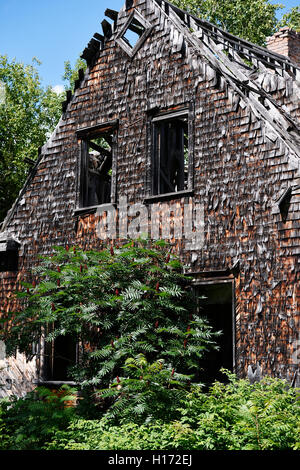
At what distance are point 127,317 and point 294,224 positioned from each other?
298 centimetres

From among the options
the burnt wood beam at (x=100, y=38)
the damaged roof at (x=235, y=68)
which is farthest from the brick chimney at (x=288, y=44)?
the burnt wood beam at (x=100, y=38)

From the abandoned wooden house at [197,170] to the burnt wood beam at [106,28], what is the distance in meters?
0.03

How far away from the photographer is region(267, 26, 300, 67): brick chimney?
46.1 feet

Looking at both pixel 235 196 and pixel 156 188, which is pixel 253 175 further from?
pixel 156 188

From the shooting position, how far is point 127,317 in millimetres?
9734

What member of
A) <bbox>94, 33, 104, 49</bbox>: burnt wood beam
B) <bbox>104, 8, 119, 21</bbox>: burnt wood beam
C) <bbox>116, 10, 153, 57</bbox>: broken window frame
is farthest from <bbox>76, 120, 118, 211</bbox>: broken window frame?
<bbox>104, 8, 119, 21</bbox>: burnt wood beam

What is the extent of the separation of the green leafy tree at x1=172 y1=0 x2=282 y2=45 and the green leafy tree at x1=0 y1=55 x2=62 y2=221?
10.4m

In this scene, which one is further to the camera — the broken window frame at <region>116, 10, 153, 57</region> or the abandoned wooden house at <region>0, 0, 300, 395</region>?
the broken window frame at <region>116, 10, 153, 57</region>

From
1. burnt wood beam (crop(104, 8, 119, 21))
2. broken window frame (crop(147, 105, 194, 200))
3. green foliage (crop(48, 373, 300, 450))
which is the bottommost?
green foliage (crop(48, 373, 300, 450))

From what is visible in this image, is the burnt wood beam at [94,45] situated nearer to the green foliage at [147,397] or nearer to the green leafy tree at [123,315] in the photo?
the green leafy tree at [123,315]

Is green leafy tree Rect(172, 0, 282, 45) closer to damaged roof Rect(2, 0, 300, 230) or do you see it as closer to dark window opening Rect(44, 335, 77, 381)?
damaged roof Rect(2, 0, 300, 230)

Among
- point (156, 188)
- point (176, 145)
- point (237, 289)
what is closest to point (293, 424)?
point (237, 289)

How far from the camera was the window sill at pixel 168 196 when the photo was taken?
10.5 metres

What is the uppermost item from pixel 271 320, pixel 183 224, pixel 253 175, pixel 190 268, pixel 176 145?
pixel 176 145
